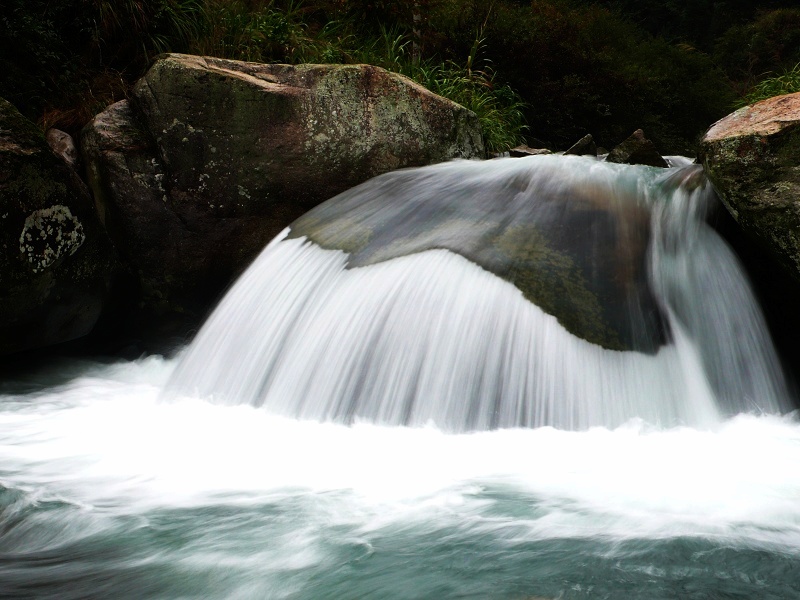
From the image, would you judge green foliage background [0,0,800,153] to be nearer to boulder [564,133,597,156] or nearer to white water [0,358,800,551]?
boulder [564,133,597,156]

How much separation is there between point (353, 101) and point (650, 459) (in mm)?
3408

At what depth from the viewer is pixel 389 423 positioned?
3.24 meters

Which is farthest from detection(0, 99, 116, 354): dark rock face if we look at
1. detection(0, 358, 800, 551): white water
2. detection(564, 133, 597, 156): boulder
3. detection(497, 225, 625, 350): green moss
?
detection(564, 133, 597, 156): boulder

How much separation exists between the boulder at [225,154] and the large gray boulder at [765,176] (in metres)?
2.38

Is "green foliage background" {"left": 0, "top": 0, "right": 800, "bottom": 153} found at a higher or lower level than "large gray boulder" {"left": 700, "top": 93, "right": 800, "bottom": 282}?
higher

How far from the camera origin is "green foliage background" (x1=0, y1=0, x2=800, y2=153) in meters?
5.76

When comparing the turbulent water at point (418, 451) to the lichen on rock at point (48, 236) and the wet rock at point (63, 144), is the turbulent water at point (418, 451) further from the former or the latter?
the wet rock at point (63, 144)

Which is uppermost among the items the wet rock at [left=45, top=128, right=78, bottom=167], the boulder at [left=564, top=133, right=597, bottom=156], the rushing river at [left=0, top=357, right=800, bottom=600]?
the boulder at [left=564, top=133, right=597, bottom=156]

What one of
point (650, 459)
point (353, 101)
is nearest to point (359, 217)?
point (353, 101)

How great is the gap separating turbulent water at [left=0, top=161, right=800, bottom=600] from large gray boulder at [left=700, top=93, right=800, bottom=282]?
1.01ft

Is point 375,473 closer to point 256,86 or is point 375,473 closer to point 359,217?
point 359,217

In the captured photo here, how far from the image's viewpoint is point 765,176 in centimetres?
343

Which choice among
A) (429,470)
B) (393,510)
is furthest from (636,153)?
(393,510)

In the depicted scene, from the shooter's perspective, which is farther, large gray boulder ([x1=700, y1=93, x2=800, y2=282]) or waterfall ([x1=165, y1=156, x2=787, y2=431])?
large gray boulder ([x1=700, y1=93, x2=800, y2=282])
